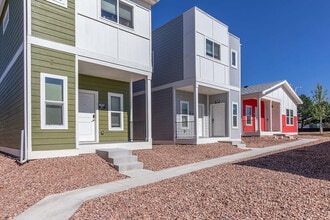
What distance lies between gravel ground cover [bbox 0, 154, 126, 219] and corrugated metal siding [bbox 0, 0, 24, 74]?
3764 millimetres

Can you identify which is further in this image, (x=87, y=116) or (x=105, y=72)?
(x=87, y=116)

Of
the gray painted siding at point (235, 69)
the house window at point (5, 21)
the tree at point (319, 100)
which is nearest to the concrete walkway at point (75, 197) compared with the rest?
the house window at point (5, 21)

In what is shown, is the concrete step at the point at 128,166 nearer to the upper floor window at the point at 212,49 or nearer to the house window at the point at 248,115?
the upper floor window at the point at 212,49

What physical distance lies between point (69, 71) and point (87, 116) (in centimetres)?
257

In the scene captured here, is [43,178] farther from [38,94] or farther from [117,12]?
[117,12]

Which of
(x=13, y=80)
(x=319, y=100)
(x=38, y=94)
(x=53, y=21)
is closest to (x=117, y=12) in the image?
(x=53, y=21)

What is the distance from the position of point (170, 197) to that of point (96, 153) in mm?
4431

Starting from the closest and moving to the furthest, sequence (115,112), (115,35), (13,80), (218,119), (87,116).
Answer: (13,80) → (115,35) → (87,116) → (115,112) → (218,119)

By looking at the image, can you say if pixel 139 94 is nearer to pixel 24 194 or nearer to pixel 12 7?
pixel 12 7

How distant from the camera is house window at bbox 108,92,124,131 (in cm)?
1067

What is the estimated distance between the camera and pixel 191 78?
12641 millimetres

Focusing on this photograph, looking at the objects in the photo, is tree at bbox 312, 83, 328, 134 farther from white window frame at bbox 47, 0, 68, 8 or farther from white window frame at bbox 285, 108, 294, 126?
white window frame at bbox 47, 0, 68, 8

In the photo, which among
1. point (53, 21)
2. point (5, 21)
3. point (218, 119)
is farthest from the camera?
point (218, 119)

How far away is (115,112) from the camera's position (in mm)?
10852
